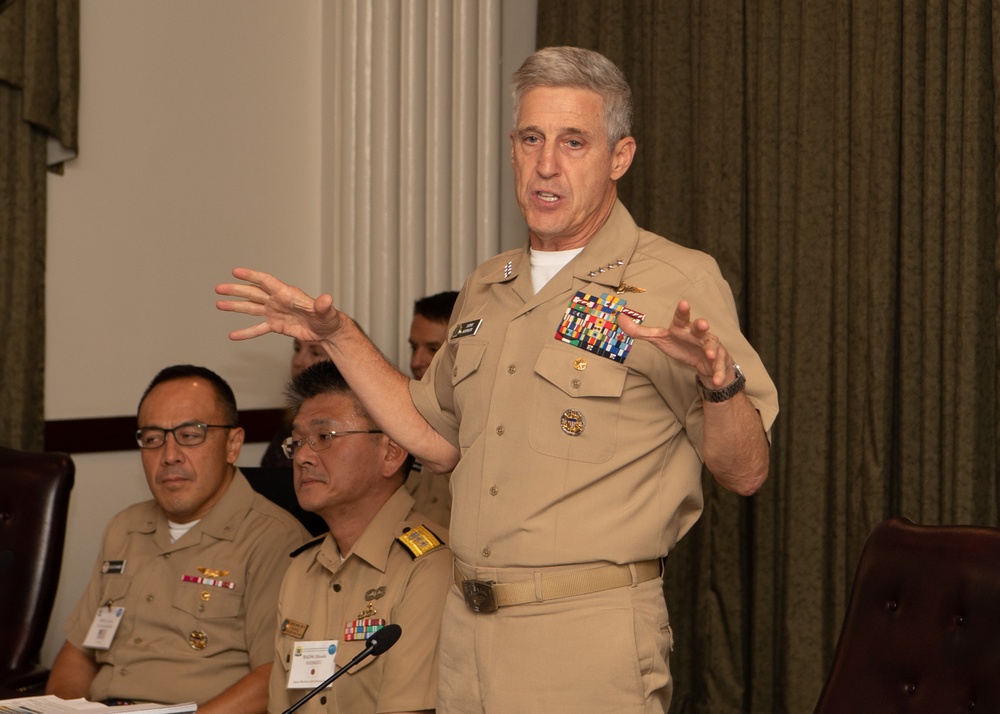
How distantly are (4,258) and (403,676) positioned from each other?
2558 mm

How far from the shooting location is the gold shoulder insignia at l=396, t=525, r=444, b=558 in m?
2.59

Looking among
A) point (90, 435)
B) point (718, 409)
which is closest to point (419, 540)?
point (718, 409)

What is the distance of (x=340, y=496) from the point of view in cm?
272

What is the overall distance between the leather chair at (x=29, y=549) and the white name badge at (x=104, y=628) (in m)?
0.21

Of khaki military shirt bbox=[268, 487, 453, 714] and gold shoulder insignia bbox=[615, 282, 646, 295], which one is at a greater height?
gold shoulder insignia bbox=[615, 282, 646, 295]

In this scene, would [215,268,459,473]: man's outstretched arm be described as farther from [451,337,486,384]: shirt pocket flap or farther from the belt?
the belt

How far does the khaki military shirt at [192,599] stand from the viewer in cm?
286

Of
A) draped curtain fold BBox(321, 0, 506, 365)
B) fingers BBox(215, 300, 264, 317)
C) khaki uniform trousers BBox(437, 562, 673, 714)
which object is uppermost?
draped curtain fold BBox(321, 0, 506, 365)

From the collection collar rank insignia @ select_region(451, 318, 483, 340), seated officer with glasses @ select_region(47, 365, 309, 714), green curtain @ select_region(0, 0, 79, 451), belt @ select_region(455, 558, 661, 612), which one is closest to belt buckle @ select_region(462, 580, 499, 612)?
belt @ select_region(455, 558, 661, 612)

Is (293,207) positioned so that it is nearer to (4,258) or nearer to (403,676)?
(4,258)

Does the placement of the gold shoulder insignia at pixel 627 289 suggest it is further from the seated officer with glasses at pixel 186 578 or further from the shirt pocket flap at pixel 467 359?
the seated officer with glasses at pixel 186 578

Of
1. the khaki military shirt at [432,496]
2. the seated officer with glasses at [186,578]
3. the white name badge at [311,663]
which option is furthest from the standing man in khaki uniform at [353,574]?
the khaki military shirt at [432,496]

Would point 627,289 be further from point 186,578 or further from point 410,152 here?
point 410,152

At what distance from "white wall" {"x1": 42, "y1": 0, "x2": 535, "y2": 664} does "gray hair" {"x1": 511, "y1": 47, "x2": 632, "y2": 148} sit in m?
2.78
